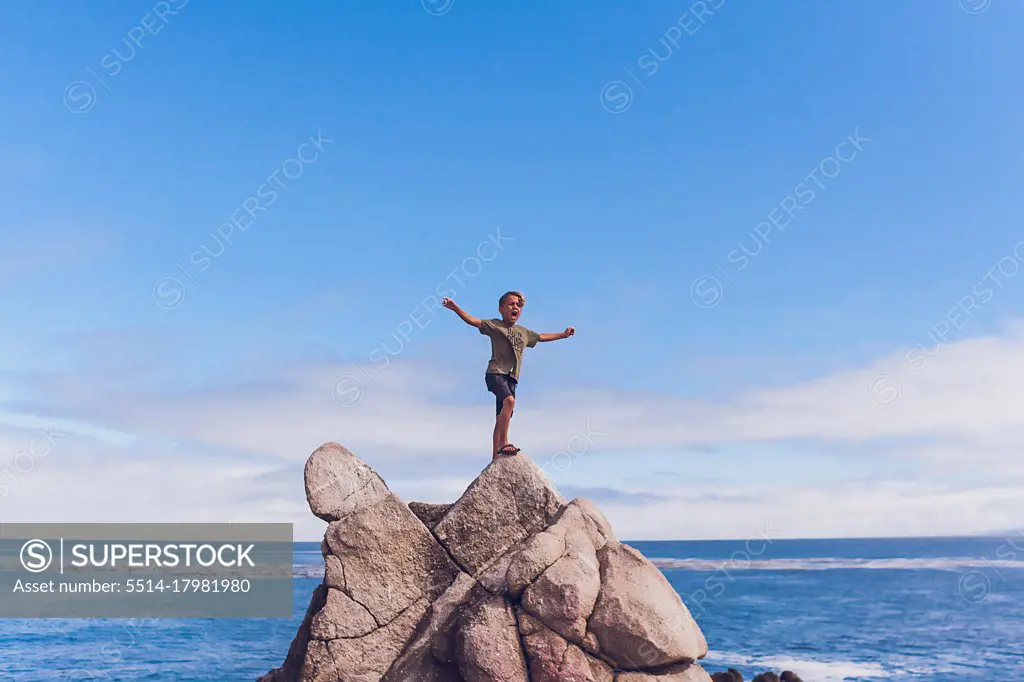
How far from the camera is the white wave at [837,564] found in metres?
86.5

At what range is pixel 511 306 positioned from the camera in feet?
39.9

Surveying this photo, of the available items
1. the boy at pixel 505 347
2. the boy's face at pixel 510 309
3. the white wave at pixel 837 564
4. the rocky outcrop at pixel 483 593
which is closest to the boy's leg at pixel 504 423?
the boy at pixel 505 347

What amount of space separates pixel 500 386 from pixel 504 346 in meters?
0.51

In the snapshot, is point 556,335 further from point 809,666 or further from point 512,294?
point 809,666

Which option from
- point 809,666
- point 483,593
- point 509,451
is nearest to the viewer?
point 483,593

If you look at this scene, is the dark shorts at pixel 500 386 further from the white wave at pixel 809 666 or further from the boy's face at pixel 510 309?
the white wave at pixel 809 666

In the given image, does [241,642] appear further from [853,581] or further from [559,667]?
[853,581]

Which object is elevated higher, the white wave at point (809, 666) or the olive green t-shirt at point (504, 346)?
the olive green t-shirt at point (504, 346)

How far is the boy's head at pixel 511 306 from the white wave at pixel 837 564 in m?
81.3

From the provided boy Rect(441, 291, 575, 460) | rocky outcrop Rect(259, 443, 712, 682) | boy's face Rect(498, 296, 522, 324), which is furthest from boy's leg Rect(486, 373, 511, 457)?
boy's face Rect(498, 296, 522, 324)

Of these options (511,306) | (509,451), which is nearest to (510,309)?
(511,306)

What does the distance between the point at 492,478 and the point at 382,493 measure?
55.3 inches

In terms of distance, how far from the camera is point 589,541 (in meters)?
10.8

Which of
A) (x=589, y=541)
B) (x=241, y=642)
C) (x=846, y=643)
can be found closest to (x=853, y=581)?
(x=846, y=643)
